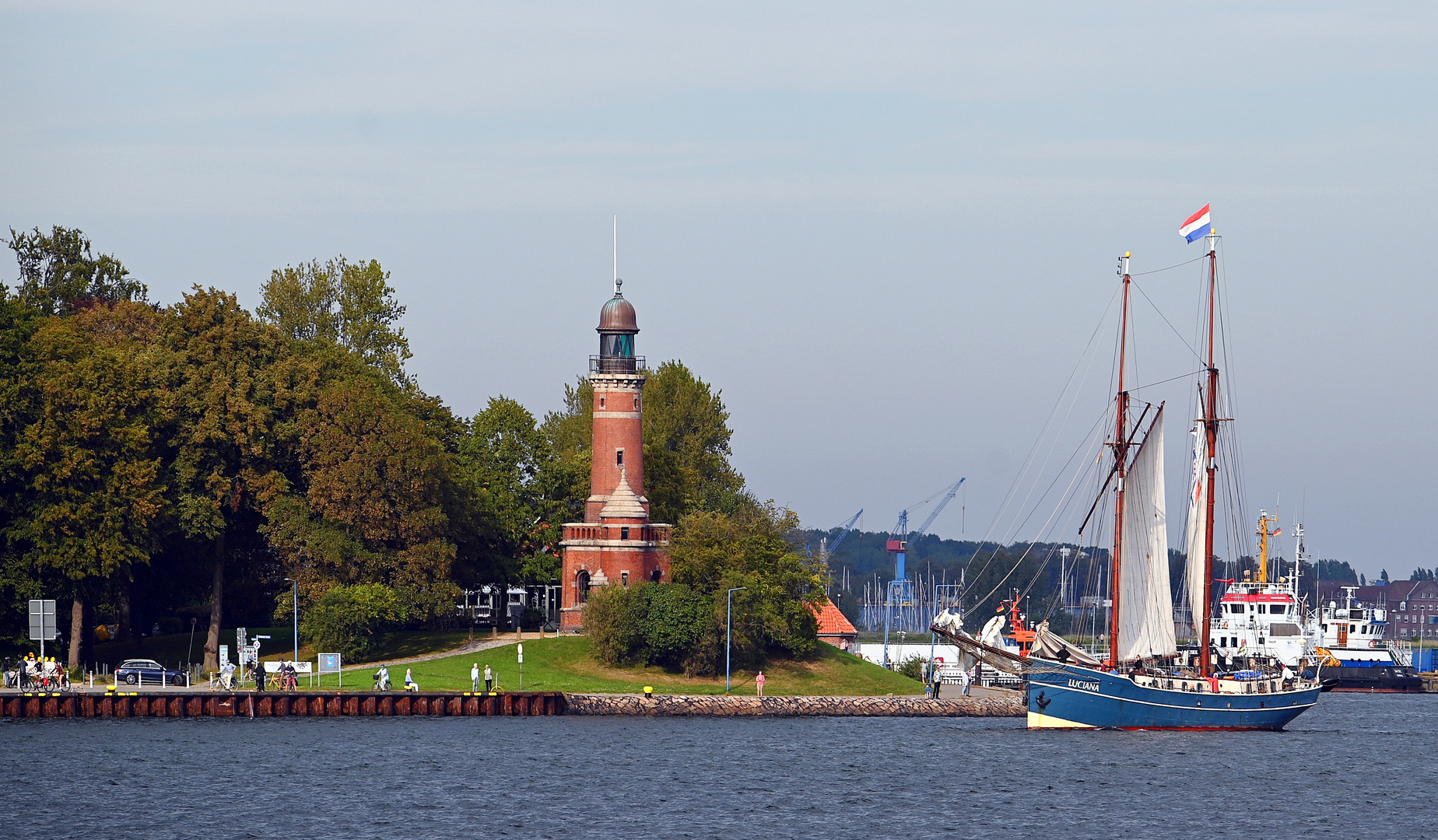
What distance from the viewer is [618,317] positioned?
3888 inches

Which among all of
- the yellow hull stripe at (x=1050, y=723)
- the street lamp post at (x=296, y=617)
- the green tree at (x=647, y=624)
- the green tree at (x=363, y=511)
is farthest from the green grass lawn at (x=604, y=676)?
the yellow hull stripe at (x=1050, y=723)

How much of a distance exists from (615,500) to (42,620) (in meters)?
30.4

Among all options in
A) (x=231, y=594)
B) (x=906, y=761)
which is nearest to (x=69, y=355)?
(x=231, y=594)

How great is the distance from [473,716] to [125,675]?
52.7 ft

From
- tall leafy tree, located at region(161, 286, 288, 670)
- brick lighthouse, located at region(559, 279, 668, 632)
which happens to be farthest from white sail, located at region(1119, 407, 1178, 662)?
tall leafy tree, located at region(161, 286, 288, 670)

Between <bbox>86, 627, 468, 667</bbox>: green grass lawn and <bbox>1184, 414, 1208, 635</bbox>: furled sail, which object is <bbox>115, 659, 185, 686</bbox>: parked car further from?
<bbox>1184, 414, 1208, 635</bbox>: furled sail

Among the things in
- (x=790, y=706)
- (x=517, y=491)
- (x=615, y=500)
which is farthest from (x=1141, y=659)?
(x=517, y=491)

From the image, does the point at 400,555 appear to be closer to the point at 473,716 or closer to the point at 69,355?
the point at 473,716

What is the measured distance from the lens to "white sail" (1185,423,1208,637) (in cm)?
8469

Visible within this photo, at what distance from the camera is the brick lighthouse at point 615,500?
3792 inches

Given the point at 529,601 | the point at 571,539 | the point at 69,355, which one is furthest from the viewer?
the point at 529,601

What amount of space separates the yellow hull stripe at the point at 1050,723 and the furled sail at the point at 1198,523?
8.74 m

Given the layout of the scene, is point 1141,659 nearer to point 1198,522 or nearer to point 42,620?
point 1198,522

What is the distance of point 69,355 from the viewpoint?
296ft
